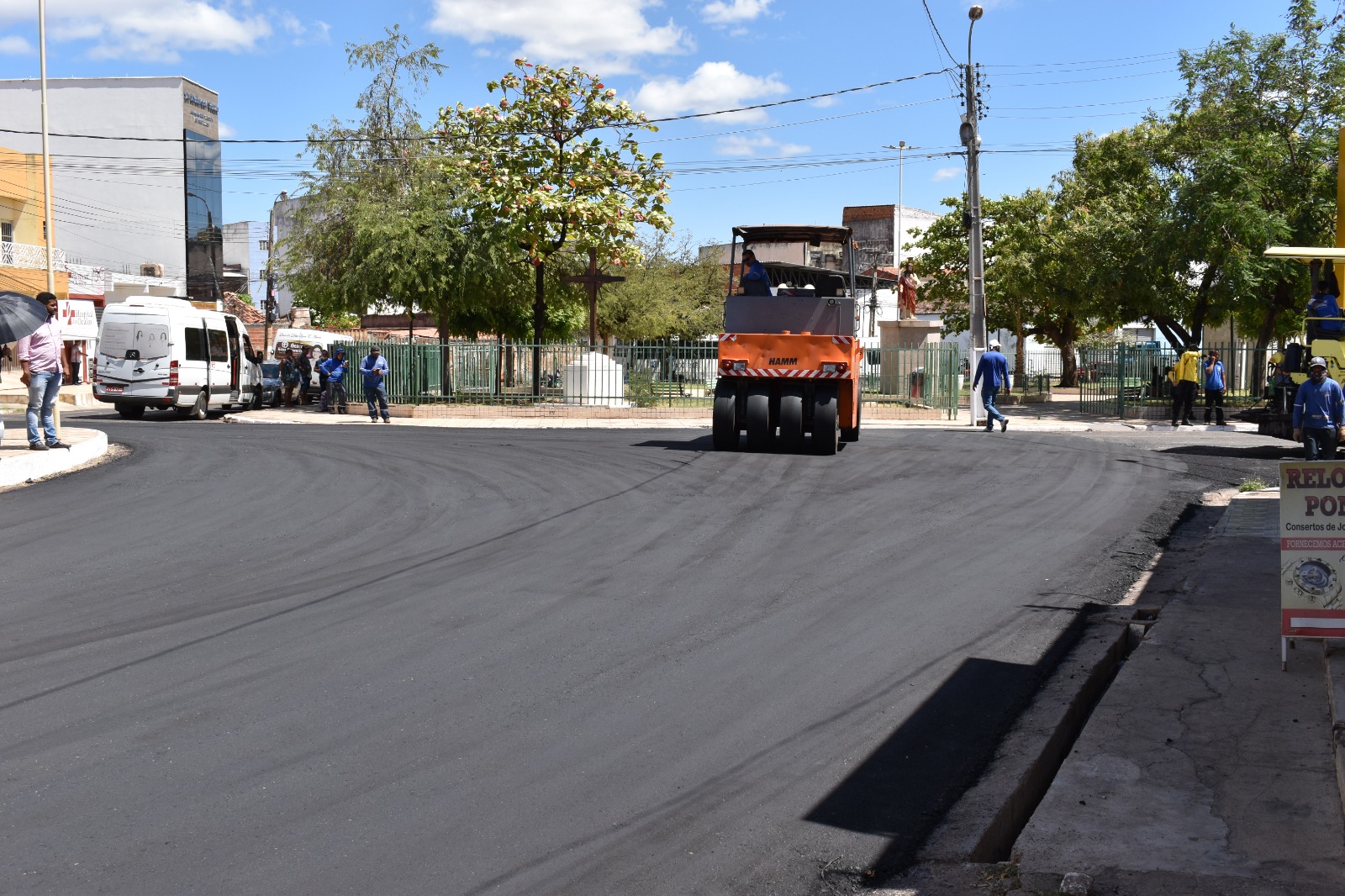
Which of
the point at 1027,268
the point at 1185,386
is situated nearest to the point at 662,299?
the point at 1027,268

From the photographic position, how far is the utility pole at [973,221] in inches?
1034

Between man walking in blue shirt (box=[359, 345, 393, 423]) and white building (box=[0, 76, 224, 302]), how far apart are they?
38179 mm

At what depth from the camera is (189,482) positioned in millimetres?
13625

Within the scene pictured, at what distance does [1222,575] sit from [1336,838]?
5.06 metres

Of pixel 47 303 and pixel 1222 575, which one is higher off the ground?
pixel 47 303

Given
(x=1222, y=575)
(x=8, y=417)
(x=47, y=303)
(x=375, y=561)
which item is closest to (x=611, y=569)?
(x=375, y=561)

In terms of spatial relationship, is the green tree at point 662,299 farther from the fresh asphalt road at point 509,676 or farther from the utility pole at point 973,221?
the fresh asphalt road at point 509,676

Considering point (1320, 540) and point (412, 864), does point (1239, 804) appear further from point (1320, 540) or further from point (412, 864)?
point (412, 864)

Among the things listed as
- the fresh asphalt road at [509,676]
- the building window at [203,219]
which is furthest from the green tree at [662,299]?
the fresh asphalt road at [509,676]

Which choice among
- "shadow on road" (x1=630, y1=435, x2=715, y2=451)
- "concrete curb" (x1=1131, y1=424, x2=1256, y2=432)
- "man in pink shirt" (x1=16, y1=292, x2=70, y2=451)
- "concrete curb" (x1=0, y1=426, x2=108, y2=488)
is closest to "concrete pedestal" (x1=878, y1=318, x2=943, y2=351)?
"concrete curb" (x1=1131, y1=424, x2=1256, y2=432)

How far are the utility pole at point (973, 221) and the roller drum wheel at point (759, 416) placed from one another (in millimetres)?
9932

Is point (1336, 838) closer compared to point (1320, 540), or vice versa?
point (1336, 838)

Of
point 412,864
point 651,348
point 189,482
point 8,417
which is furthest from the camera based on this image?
point 651,348

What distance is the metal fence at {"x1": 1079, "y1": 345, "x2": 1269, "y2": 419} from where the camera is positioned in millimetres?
29641
